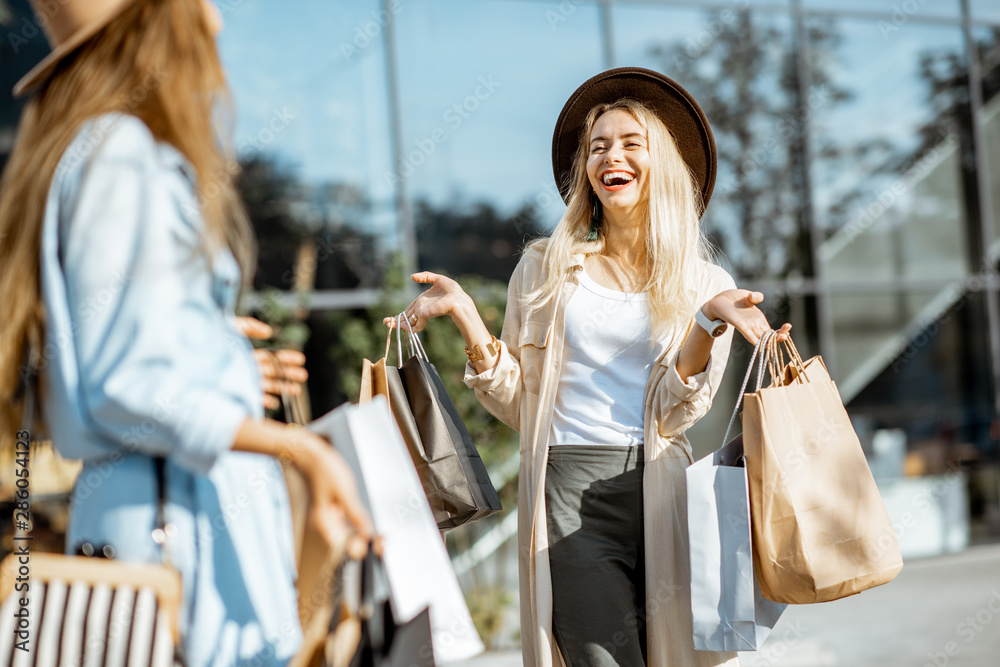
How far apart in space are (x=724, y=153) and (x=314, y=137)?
3.29 metres

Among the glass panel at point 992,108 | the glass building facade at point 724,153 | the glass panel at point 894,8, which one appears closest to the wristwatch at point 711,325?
the glass building facade at point 724,153

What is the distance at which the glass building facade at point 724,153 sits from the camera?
5922 mm

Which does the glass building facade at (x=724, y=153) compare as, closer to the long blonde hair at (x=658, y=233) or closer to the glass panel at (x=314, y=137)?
the glass panel at (x=314, y=137)

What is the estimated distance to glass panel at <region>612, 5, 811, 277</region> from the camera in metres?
6.93

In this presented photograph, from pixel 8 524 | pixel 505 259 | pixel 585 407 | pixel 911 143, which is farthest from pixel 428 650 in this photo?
pixel 911 143

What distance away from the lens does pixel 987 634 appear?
15.9ft

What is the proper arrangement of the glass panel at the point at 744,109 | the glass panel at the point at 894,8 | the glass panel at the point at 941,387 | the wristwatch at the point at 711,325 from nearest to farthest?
the wristwatch at the point at 711,325 → the glass panel at the point at 744,109 → the glass panel at the point at 941,387 → the glass panel at the point at 894,8

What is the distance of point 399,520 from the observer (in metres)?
1.20

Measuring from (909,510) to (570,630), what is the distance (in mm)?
5920

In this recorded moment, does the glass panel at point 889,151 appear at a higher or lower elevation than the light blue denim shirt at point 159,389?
higher

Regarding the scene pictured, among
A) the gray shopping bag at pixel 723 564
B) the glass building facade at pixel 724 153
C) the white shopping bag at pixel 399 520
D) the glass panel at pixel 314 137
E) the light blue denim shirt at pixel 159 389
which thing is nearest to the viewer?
the light blue denim shirt at pixel 159 389

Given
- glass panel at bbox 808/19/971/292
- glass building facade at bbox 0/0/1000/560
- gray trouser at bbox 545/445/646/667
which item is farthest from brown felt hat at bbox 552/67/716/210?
glass panel at bbox 808/19/971/292

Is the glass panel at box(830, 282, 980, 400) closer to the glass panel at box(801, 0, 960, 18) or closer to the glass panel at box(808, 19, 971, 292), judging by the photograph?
the glass panel at box(808, 19, 971, 292)

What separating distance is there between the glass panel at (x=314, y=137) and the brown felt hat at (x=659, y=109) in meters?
3.59
